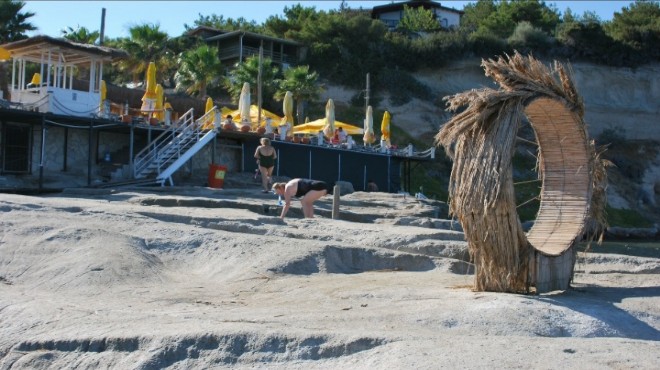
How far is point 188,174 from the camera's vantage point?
2617 cm

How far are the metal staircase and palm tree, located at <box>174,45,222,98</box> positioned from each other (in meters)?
18.0

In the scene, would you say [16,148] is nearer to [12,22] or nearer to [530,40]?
[12,22]

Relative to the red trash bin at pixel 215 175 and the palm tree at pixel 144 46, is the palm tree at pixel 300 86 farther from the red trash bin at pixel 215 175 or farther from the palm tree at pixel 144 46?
the red trash bin at pixel 215 175

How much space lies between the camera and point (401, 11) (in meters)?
74.4

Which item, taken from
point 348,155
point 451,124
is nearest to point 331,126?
point 348,155

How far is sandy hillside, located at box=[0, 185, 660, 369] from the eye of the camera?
7188mm

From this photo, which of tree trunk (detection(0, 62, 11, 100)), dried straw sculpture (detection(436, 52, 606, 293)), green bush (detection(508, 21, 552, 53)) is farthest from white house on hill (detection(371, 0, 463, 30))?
dried straw sculpture (detection(436, 52, 606, 293))

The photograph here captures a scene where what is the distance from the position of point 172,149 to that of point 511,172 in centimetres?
1707

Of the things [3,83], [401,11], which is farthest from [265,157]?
[401,11]

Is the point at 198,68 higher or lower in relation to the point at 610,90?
lower

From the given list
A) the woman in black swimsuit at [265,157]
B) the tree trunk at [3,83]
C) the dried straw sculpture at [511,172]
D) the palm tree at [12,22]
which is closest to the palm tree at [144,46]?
the palm tree at [12,22]

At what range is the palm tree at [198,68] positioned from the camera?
150 feet

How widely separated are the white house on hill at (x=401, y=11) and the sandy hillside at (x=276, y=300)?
6159 cm

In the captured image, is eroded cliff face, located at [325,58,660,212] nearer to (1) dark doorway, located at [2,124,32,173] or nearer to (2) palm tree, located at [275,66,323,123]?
(2) palm tree, located at [275,66,323,123]
